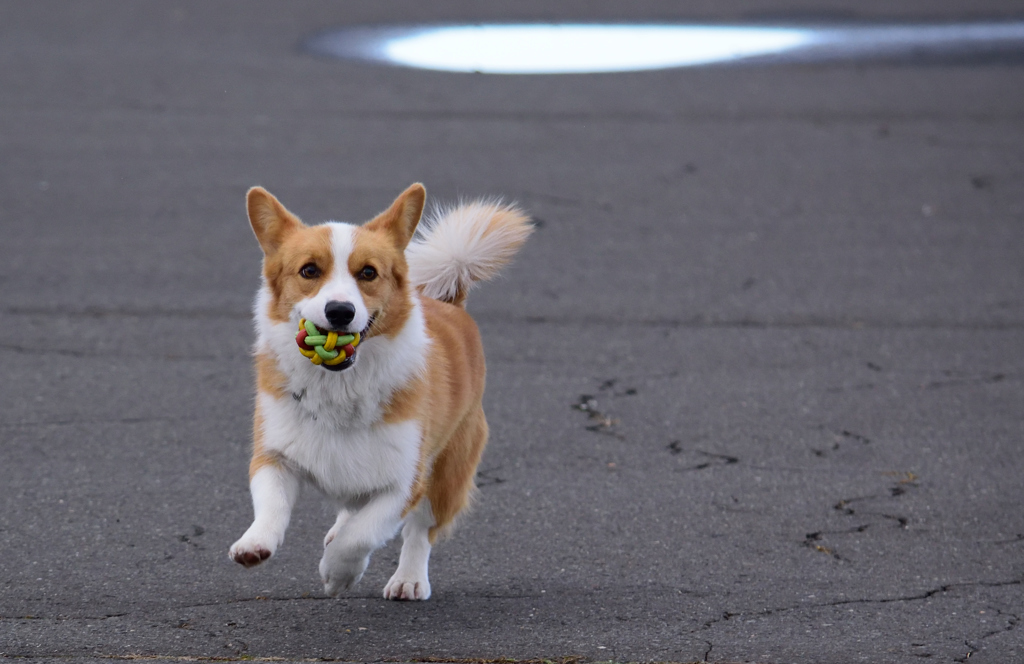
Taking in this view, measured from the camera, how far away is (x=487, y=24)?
48.4 feet

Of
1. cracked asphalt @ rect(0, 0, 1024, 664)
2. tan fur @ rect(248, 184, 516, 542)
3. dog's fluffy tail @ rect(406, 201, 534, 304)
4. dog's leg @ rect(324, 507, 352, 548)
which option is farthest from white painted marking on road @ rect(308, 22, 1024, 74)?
dog's leg @ rect(324, 507, 352, 548)

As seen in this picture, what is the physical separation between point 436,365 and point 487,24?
1100cm

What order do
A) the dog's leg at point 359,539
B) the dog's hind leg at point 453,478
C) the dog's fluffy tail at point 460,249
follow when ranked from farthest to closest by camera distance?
the dog's fluffy tail at point 460,249 < the dog's hind leg at point 453,478 < the dog's leg at point 359,539

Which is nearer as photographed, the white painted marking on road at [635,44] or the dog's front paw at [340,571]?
the dog's front paw at [340,571]

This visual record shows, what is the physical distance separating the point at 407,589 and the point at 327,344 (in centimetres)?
105

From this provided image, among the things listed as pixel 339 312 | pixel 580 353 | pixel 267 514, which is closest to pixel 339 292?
pixel 339 312

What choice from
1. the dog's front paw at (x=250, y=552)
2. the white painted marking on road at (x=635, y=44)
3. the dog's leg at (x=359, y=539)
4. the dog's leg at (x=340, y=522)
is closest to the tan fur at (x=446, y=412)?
the dog's leg at (x=359, y=539)

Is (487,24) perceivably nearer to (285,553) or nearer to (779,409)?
(779,409)

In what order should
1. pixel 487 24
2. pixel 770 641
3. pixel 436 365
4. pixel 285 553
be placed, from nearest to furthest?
1. pixel 770 641
2. pixel 436 365
3. pixel 285 553
4. pixel 487 24

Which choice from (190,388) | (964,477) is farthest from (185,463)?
(964,477)

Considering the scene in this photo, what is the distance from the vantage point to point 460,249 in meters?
4.89

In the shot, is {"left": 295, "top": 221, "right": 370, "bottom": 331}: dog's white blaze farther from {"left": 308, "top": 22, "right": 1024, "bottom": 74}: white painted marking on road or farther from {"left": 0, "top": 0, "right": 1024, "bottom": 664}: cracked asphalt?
{"left": 308, "top": 22, "right": 1024, "bottom": 74}: white painted marking on road

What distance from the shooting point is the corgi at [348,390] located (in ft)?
12.9

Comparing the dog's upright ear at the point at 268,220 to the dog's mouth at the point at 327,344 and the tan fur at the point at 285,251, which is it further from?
the dog's mouth at the point at 327,344
